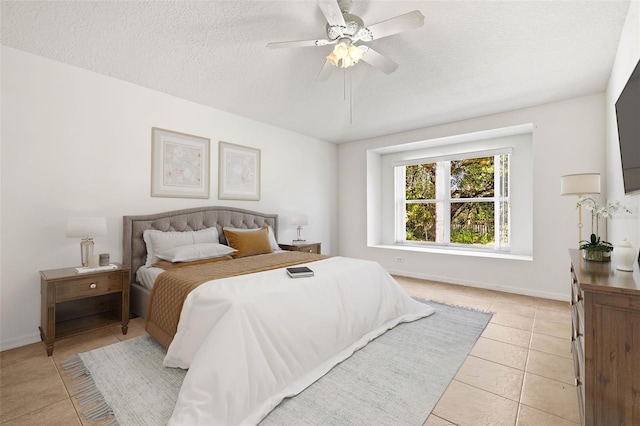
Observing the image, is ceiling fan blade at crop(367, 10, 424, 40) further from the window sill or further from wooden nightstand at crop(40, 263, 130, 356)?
the window sill

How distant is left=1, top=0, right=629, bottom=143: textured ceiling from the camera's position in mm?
2049

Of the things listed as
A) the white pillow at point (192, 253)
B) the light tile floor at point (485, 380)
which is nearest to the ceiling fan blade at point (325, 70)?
the white pillow at point (192, 253)

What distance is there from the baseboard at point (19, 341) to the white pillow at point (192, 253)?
1193mm

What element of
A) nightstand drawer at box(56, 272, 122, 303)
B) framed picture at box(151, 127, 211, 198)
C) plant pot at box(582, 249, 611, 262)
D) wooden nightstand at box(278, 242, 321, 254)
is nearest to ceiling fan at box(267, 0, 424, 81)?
plant pot at box(582, 249, 611, 262)

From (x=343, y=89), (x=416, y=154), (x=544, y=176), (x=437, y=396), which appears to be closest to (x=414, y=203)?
(x=416, y=154)

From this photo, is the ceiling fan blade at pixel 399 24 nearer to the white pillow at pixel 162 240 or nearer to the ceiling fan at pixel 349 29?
the ceiling fan at pixel 349 29

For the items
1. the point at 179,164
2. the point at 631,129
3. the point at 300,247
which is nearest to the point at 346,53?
the point at 631,129

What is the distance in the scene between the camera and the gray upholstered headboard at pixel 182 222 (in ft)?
10.3

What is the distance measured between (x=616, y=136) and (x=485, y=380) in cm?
252

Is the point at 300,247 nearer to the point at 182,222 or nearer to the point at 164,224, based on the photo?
the point at 182,222

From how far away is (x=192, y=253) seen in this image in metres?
3.02

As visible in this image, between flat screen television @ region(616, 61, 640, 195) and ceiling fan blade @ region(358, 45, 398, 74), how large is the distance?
145cm

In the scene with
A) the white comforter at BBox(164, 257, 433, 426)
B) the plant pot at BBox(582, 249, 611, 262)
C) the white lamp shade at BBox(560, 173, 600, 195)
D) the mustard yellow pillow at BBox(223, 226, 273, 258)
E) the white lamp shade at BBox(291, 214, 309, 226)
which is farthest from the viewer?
the white lamp shade at BBox(291, 214, 309, 226)

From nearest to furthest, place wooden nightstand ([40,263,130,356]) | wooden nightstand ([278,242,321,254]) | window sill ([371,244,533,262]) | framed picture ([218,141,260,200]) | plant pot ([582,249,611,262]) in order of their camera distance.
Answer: plant pot ([582,249,611,262])
wooden nightstand ([40,263,130,356])
framed picture ([218,141,260,200])
window sill ([371,244,533,262])
wooden nightstand ([278,242,321,254])
